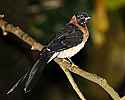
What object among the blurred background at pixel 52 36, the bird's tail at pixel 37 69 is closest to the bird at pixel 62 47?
the bird's tail at pixel 37 69

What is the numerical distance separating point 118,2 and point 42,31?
827 millimetres

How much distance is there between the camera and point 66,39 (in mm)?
3160

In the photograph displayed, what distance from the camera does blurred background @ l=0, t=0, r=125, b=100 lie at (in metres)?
4.40

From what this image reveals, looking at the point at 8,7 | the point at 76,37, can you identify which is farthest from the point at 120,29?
the point at 76,37

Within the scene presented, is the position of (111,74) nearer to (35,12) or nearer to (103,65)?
(103,65)

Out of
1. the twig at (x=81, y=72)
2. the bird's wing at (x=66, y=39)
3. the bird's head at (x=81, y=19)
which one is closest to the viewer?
the twig at (x=81, y=72)

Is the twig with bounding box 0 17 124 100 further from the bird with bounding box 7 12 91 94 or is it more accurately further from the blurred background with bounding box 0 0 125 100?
the blurred background with bounding box 0 0 125 100

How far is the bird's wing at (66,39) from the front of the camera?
3.06 m

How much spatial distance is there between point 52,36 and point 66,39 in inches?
61.4

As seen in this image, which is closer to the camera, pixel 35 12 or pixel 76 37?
pixel 76 37

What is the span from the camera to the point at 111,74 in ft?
18.8

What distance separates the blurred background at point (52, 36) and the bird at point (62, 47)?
967mm

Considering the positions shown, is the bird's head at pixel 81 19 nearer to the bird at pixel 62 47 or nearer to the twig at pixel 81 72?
the bird at pixel 62 47

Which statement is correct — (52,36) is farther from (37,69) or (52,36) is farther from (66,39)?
(37,69)
